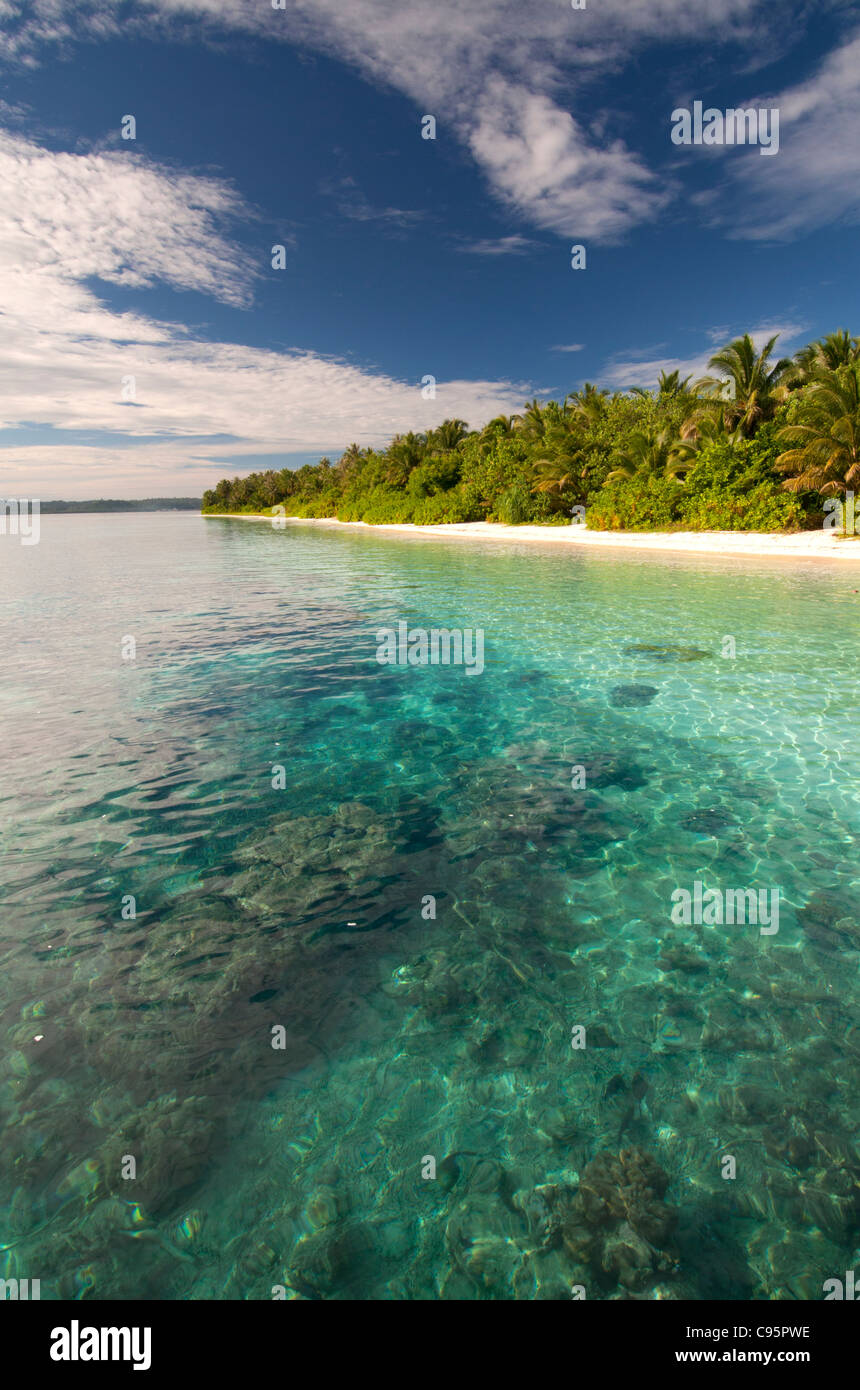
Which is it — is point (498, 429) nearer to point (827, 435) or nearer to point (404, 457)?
point (404, 457)

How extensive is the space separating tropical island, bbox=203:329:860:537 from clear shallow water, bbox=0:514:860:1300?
26.9 metres

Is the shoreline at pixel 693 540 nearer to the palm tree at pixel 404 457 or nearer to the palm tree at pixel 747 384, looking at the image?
the palm tree at pixel 747 384

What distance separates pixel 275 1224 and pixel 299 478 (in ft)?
474

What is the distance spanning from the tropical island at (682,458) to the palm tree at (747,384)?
0.07 m

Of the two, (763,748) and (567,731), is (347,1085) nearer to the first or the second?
(567,731)

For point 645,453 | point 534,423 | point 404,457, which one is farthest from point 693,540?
point 404,457

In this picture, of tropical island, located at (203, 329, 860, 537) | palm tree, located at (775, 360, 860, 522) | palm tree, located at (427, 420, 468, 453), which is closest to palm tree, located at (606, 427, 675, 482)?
tropical island, located at (203, 329, 860, 537)

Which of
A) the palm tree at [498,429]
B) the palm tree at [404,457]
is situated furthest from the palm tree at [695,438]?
the palm tree at [404,457]

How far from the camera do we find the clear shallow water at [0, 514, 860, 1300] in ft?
9.76

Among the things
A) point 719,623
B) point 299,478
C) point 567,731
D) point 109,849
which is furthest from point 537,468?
point 299,478

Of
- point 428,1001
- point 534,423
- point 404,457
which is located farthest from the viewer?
point 404,457

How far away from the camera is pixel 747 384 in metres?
37.8

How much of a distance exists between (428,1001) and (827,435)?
3572cm
